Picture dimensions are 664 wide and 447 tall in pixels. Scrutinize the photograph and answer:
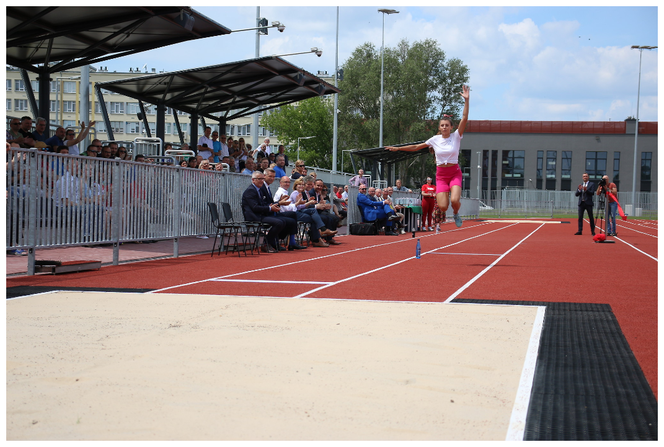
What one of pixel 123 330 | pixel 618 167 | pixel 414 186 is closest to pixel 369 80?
pixel 414 186

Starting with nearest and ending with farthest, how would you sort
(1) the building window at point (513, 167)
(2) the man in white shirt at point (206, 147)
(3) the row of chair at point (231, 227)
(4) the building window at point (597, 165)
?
(3) the row of chair at point (231, 227), (2) the man in white shirt at point (206, 147), (4) the building window at point (597, 165), (1) the building window at point (513, 167)

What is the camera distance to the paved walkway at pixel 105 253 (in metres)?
10.9

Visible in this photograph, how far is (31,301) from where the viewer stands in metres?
7.05

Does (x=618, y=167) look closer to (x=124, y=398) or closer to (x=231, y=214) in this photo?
(x=231, y=214)

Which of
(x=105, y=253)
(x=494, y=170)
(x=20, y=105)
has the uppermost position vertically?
(x=20, y=105)

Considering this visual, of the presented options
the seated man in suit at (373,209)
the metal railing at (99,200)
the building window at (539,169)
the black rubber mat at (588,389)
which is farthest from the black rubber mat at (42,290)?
the building window at (539,169)

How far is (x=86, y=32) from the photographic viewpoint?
15172 mm

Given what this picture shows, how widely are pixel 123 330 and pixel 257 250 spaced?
29.7 feet

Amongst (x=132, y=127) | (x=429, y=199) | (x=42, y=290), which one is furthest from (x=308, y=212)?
(x=132, y=127)

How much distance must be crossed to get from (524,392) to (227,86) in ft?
60.3

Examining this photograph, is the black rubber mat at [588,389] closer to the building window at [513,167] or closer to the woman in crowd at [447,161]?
the woman in crowd at [447,161]

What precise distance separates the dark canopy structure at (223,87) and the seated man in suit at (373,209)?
3.66 m

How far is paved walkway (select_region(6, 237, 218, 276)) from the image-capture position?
10.9 meters

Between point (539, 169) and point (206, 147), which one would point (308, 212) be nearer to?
point (206, 147)
